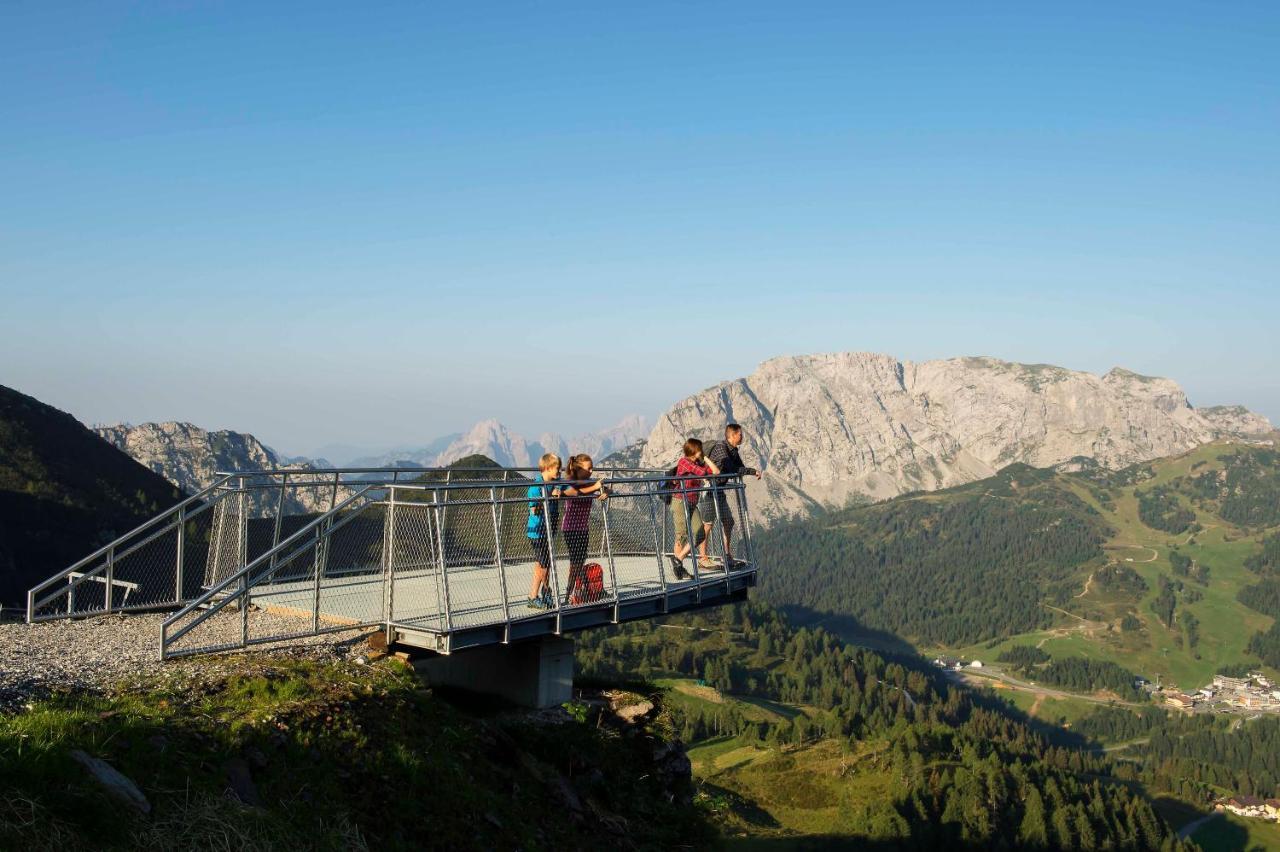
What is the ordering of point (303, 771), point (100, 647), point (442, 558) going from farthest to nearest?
point (442, 558) → point (100, 647) → point (303, 771)

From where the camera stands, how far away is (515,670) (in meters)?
17.7

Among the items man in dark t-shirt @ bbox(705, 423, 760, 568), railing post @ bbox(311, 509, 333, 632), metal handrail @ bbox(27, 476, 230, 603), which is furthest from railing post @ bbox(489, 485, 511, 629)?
man in dark t-shirt @ bbox(705, 423, 760, 568)

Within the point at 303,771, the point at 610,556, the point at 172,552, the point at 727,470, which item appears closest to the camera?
the point at 303,771

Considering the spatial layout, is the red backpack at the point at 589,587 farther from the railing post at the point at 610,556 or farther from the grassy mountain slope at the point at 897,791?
the grassy mountain slope at the point at 897,791

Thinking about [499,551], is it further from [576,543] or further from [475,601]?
[475,601]

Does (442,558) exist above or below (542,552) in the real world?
above

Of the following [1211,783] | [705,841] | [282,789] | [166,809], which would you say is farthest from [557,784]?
[1211,783]

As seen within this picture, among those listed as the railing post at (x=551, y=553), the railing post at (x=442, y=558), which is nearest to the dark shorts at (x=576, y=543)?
the railing post at (x=551, y=553)

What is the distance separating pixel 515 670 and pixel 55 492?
402 feet

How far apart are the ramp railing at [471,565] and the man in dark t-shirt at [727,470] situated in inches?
2.3

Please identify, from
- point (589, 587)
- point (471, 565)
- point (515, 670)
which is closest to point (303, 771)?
point (515, 670)

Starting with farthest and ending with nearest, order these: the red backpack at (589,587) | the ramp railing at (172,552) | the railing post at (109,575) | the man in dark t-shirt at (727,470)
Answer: the man in dark t-shirt at (727,470) → the red backpack at (589,587) → the railing post at (109,575) → the ramp railing at (172,552)

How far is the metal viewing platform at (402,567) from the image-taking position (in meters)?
15.3

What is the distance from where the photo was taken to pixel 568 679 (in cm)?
1797
